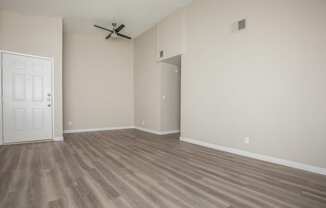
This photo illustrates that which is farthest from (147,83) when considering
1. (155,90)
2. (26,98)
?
(26,98)

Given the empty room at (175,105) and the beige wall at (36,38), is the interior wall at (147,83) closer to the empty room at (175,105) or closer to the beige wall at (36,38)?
the empty room at (175,105)

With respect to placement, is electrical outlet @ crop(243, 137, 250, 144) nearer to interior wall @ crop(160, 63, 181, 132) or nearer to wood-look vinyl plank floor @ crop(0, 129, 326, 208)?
wood-look vinyl plank floor @ crop(0, 129, 326, 208)

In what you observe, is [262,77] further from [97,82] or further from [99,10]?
[97,82]

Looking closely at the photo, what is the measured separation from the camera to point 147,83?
650 centimetres

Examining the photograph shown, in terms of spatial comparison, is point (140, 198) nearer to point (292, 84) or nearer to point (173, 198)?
point (173, 198)

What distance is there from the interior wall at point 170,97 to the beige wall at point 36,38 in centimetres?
299

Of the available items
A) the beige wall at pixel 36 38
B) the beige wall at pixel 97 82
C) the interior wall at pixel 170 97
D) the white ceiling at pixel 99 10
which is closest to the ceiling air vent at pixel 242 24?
the white ceiling at pixel 99 10

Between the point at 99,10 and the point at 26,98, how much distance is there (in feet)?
9.67

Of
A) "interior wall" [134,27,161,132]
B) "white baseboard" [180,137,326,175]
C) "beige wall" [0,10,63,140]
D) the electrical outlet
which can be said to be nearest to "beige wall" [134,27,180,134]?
"interior wall" [134,27,161,132]

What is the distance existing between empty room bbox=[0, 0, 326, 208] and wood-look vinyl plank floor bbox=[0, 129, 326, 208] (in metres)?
0.02

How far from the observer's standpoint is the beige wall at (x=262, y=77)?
2668 mm

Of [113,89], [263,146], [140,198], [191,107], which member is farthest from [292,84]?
[113,89]

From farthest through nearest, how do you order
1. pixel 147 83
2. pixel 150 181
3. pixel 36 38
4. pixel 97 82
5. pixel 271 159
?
pixel 97 82 → pixel 147 83 → pixel 36 38 → pixel 271 159 → pixel 150 181

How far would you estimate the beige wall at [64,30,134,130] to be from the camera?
632 centimetres
